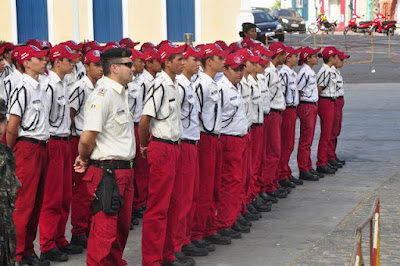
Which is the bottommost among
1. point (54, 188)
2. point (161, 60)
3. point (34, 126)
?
point (54, 188)

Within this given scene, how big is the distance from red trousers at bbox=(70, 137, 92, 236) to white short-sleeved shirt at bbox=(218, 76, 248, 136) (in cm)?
167

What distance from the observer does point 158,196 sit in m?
8.65

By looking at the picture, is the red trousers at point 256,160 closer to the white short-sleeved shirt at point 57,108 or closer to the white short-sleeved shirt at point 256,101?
the white short-sleeved shirt at point 256,101

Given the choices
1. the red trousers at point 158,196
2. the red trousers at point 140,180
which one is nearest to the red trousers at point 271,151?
the red trousers at point 140,180

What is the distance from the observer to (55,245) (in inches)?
368

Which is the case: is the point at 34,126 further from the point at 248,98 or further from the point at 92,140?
the point at 248,98

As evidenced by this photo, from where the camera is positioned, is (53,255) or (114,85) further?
(53,255)

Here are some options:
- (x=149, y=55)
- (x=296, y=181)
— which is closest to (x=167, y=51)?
(x=149, y=55)

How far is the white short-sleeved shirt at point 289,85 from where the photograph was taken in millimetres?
13031

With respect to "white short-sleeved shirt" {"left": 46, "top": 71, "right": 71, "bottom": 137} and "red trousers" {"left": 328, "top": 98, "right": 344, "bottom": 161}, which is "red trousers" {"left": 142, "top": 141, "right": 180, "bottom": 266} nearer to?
"white short-sleeved shirt" {"left": 46, "top": 71, "right": 71, "bottom": 137}

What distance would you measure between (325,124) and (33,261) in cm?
685

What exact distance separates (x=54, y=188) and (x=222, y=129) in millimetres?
2037

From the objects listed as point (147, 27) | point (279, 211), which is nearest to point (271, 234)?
point (279, 211)

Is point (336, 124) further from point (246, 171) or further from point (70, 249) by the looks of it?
point (70, 249)
